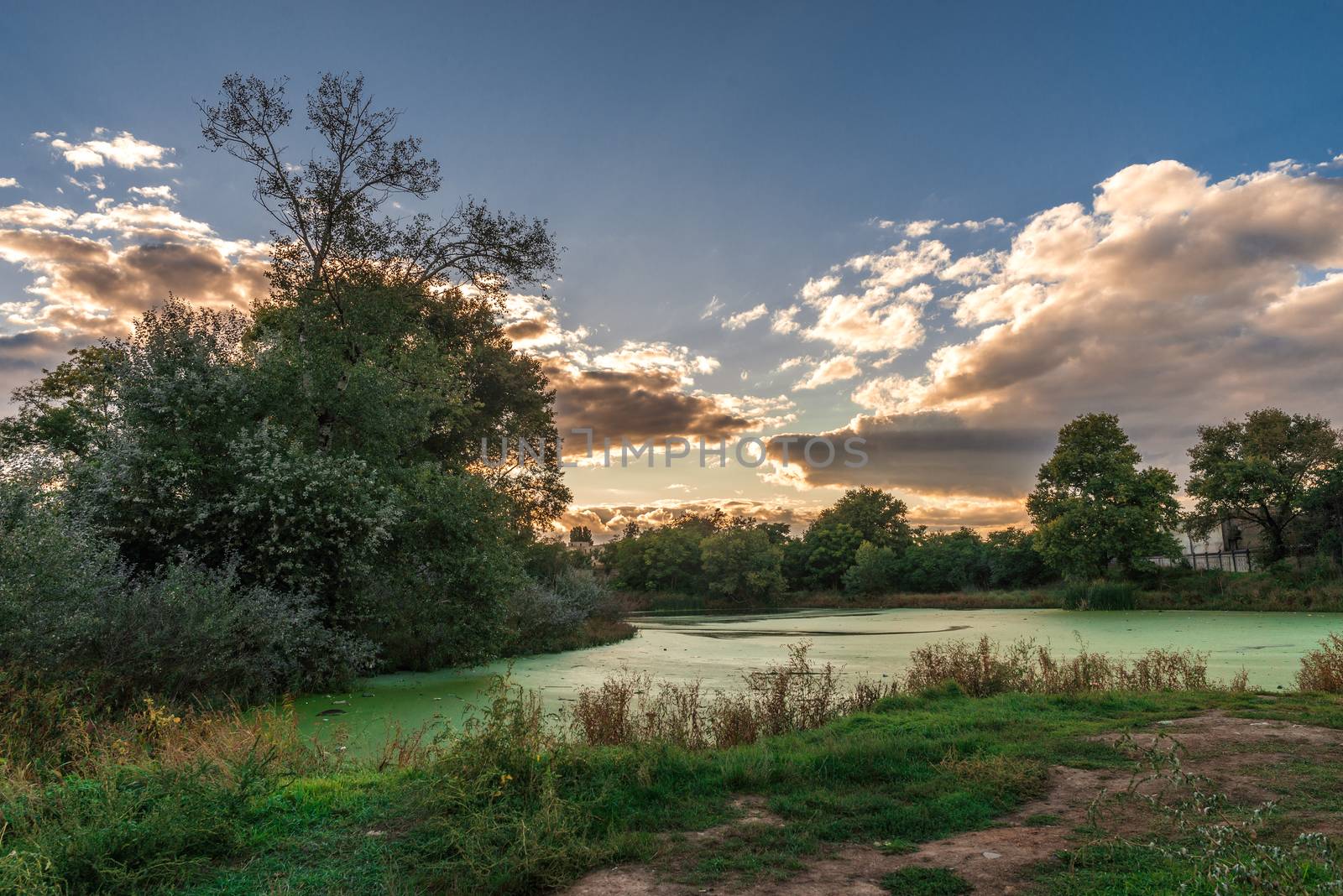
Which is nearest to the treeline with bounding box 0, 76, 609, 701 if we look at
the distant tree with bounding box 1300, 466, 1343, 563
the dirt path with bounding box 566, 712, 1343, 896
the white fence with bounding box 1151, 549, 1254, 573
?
the dirt path with bounding box 566, 712, 1343, 896

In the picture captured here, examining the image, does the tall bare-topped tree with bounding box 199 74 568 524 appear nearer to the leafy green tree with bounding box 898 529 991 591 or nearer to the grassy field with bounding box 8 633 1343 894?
the grassy field with bounding box 8 633 1343 894

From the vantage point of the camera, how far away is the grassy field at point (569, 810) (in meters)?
3.98

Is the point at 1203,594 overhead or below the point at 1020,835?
below

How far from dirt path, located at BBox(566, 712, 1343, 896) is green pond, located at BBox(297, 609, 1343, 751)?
3.97m

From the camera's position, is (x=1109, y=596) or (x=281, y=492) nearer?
(x=281, y=492)

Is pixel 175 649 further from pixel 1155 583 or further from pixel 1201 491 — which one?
pixel 1201 491

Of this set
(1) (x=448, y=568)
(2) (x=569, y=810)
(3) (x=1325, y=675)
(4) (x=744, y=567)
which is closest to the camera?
(2) (x=569, y=810)

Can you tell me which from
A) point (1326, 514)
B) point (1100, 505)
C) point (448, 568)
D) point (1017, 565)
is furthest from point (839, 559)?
point (448, 568)

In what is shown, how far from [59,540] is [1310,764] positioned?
37.1 ft

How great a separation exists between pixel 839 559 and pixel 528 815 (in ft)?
237

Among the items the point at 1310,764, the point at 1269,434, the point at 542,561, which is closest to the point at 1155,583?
the point at 1269,434

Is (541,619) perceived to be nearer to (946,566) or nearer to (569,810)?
(569,810)

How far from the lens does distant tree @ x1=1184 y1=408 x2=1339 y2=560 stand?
36469 millimetres

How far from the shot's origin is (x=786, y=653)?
20.9m
